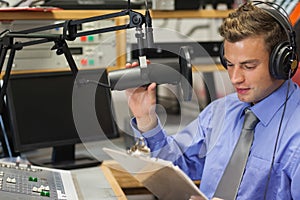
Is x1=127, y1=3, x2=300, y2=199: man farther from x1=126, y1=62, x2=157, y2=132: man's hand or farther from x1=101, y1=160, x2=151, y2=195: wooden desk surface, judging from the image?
x1=101, y1=160, x2=151, y2=195: wooden desk surface

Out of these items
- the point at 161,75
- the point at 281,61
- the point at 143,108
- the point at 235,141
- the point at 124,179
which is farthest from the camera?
the point at 124,179

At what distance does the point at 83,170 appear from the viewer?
5.90 feet

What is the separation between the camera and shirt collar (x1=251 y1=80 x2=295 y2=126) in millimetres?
1455

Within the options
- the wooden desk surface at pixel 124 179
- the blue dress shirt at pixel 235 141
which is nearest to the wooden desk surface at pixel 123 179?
the wooden desk surface at pixel 124 179

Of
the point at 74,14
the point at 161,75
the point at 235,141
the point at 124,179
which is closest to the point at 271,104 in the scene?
the point at 235,141

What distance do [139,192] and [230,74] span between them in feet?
2.09

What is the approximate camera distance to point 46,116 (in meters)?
1.90

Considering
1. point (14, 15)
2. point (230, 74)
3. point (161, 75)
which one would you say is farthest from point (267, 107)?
point (14, 15)

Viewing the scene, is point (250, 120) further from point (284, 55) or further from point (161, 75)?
point (161, 75)

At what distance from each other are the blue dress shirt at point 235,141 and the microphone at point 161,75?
382 mm

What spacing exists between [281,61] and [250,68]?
0.37 feet

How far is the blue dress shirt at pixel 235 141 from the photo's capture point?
1377 millimetres

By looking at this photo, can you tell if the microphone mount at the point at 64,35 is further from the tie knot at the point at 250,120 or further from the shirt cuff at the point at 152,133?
the tie knot at the point at 250,120

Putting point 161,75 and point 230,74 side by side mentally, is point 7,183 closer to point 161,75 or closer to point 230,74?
point 161,75
